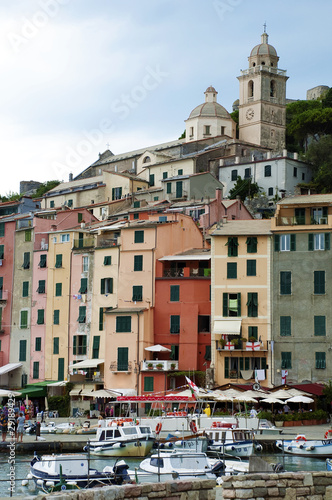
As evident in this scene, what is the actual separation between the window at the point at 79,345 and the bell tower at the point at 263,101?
162 feet

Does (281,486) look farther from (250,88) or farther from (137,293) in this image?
(250,88)

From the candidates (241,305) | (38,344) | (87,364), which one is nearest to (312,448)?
(241,305)

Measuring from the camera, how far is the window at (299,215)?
61250 mm

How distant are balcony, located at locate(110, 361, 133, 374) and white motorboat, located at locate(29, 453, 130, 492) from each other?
26.0m

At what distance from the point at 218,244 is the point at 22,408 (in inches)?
689

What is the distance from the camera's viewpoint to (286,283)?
198ft

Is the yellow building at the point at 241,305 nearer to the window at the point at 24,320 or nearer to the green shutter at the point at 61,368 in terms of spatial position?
the green shutter at the point at 61,368

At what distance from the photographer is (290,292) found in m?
60.1

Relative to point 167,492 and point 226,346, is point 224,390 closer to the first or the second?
point 226,346

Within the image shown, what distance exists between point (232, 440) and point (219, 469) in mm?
8413

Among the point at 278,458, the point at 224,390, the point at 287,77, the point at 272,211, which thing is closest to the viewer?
the point at 278,458

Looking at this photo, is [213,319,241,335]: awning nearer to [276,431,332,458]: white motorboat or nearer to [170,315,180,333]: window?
[170,315,180,333]: window

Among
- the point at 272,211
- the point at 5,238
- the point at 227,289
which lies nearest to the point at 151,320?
the point at 227,289

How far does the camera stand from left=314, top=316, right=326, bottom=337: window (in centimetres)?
5878
